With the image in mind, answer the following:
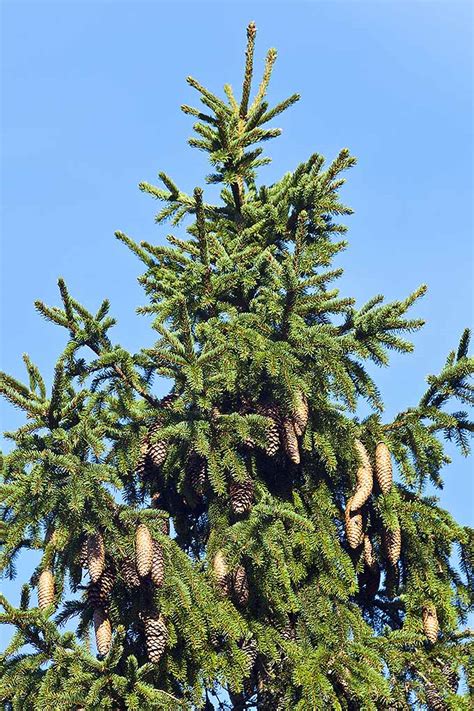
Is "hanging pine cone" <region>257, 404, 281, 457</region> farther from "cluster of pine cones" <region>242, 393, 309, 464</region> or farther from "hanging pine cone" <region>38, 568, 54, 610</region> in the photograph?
"hanging pine cone" <region>38, 568, 54, 610</region>

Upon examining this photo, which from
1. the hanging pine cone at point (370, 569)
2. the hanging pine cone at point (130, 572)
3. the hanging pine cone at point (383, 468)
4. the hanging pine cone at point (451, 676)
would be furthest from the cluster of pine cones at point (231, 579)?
the hanging pine cone at point (451, 676)

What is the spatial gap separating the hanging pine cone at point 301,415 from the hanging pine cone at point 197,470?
729mm

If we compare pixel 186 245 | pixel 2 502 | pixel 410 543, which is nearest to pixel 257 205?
pixel 186 245

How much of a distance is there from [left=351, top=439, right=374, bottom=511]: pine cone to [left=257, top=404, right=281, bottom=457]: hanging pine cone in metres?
0.63

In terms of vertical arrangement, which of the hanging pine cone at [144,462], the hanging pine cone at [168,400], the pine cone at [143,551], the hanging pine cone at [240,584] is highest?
the hanging pine cone at [168,400]

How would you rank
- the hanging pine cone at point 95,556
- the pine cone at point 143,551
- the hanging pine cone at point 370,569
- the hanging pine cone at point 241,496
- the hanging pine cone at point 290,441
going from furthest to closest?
1. the hanging pine cone at point 370,569
2. the hanging pine cone at point 290,441
3. the hanging pine cone at point 241,496
4. the hanging pine cone at point 95,556
5. the pine cone at point 143,551

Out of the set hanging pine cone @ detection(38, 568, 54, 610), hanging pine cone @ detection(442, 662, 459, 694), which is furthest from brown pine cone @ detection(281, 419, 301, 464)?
hanging pine cone @ detection(38, 568, 54, 610)

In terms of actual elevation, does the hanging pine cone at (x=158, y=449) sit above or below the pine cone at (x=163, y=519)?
above

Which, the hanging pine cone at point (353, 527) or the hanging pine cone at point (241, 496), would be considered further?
the hanging pine cone at point (353, 527)

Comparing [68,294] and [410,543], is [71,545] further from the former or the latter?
[410,543]

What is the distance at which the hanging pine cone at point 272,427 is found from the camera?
8055 mm

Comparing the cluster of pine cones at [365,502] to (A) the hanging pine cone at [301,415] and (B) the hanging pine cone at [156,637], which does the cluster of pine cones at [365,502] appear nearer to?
(A) the hanging pine cone at [301,415]

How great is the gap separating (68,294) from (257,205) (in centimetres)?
283

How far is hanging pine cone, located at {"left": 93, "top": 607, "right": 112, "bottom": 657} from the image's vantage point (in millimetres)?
7297
